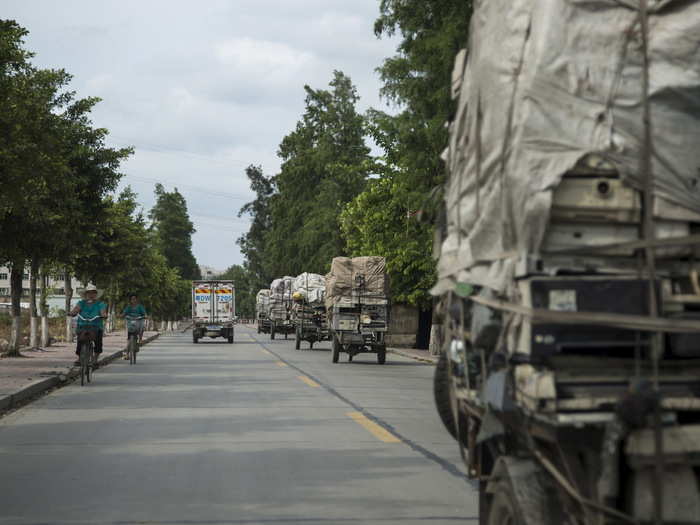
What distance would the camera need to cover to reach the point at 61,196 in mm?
26875

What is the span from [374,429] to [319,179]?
210 feet

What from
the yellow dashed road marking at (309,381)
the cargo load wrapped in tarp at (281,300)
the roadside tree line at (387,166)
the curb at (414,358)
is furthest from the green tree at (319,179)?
the yellow dashed road marking at (309,381)

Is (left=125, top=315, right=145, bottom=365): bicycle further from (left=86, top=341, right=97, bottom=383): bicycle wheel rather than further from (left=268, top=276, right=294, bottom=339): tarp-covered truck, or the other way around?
(left=268, top=276, right=294, bottom=339): tarp-covered truck

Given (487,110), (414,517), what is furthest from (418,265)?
(487,110)

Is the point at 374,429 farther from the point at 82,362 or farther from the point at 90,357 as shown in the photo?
the point at 90,357

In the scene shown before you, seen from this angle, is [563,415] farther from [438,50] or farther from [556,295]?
[438,50]

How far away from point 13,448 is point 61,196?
16173 mm

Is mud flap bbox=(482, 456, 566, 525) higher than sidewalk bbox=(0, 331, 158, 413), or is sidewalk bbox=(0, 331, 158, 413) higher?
mud flap bbox=(482, 456, 566, 525)

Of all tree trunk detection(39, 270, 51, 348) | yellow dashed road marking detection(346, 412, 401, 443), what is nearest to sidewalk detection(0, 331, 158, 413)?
tree trunk detection(39, 270, 51, 348)

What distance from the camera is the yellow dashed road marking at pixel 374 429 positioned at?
1233 cm

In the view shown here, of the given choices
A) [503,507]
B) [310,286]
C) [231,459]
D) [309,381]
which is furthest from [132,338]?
[310,286]

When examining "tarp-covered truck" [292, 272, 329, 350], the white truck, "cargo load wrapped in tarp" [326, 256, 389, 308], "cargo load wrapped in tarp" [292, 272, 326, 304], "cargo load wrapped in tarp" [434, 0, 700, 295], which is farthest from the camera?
"cargo load wrapped in tarp" [292, 272, 326, 304]

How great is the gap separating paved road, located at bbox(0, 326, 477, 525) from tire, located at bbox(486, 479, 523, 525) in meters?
2.53

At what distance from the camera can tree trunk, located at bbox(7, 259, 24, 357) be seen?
30.9 m
